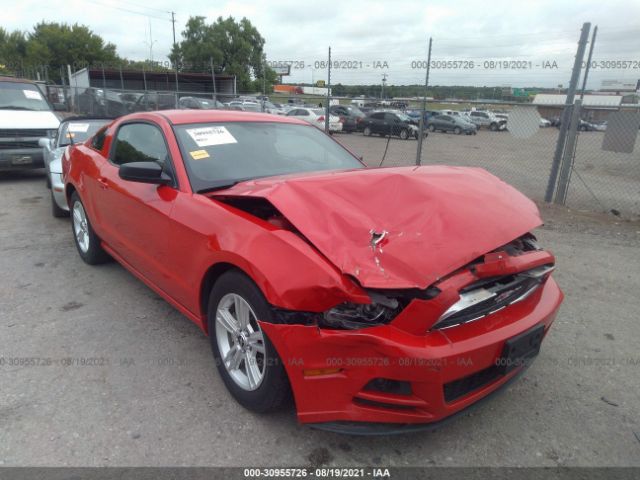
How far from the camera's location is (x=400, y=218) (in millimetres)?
2344

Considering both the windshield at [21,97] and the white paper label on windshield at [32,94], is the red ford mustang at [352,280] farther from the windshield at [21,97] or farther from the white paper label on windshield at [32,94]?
the white paper label on windshield at [32,94]

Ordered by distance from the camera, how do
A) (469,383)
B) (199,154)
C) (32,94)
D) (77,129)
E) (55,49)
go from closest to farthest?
(469,383), (199,154), (77,129), (32,94), (55,49)

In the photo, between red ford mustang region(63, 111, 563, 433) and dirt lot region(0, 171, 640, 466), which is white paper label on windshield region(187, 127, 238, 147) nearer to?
red ford mustang region(63, 111, 563, 433)

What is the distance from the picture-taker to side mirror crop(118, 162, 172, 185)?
2.99m

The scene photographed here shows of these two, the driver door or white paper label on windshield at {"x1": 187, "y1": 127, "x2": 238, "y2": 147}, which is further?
white paper label on windshield at {"x1": 187, "y1": 127, "x2": 238, "y2": 147}

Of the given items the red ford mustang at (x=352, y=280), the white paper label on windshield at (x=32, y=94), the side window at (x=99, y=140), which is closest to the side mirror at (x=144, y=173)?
the red ford mustang at (x=352, y=280)

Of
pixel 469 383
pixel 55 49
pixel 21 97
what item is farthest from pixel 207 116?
pixel 55 49

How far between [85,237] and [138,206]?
177cm

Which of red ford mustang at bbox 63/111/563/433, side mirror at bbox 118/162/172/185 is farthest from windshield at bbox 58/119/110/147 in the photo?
side mirror at bbox 118/162/172/185

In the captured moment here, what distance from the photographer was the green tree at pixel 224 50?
6481 cm

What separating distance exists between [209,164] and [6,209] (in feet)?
18.1

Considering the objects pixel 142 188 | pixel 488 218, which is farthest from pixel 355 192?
pixel 142 188

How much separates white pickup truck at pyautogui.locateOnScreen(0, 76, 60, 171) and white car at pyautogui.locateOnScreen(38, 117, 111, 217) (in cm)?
144

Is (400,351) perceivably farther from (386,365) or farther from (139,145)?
(139,145)
